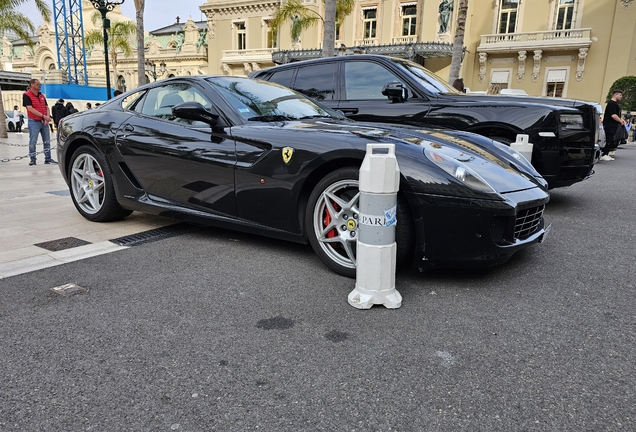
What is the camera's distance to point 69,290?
2818mm

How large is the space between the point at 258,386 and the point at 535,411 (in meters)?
1.03

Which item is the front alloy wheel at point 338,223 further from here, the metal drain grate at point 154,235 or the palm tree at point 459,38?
the palm tree at point 459,38

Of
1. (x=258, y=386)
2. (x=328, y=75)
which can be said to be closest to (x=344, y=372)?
(x=258, y=386)

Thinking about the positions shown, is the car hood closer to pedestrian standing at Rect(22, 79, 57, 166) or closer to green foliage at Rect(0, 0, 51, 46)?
pedestrian standing at Rect(22, 79, 57, 166)

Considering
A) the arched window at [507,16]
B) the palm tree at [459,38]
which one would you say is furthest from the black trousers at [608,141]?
the arched window at [507,16]

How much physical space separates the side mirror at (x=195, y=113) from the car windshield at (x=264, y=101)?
0.69ft

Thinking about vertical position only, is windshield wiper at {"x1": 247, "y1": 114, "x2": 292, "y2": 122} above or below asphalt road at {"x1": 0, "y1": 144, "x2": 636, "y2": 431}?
above

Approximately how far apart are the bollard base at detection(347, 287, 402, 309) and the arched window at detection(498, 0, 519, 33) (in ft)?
108

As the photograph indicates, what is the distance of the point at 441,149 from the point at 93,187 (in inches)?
131

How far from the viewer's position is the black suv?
195 inches

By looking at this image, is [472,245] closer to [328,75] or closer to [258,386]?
[258,386]

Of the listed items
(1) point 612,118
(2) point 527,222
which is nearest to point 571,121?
(2) point 527,222

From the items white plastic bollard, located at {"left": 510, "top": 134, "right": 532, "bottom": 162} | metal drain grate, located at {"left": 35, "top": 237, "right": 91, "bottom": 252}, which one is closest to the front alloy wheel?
metal drain grate, located at {"left": 35, "top": 237, "right": 91, "bottom": 252}

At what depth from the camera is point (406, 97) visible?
527cm
